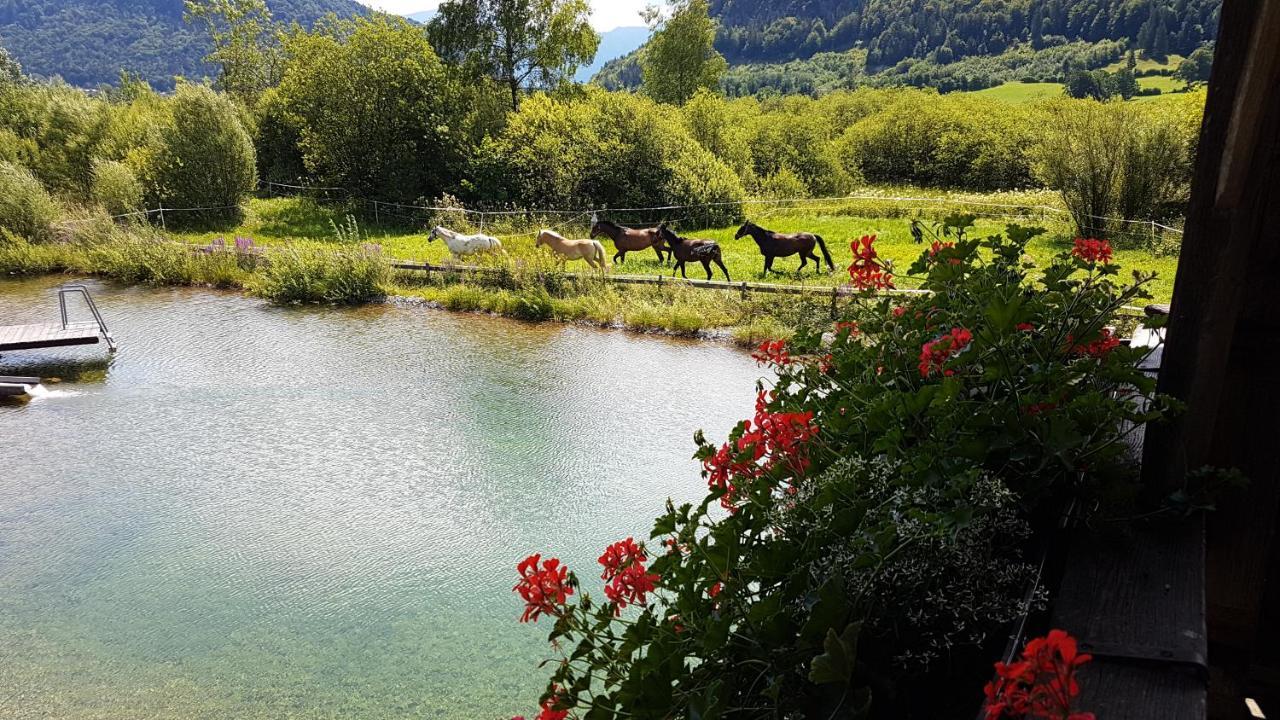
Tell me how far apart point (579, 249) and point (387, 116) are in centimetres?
1015

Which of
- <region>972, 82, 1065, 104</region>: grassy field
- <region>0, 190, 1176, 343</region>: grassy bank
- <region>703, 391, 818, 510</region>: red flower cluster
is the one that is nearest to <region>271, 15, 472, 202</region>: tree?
<region>0, 190, 1176, 343</region>: grassy bank

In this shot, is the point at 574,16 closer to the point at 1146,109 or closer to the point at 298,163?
the point at 298,163

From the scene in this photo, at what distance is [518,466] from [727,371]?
296 cm

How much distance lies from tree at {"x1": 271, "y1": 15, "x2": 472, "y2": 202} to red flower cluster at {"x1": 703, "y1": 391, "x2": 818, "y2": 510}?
61.4ft

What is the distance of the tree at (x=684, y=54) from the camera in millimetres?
32375

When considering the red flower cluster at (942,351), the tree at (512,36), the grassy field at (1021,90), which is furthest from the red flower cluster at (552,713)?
the grassy field at (1021,90)

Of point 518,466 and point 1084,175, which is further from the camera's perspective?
point 1084,175

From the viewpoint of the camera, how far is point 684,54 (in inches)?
1284

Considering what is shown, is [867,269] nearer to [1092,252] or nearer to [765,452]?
[1092,252]

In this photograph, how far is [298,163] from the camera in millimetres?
23469

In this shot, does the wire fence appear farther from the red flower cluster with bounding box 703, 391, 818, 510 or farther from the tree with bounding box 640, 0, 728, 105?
the tree with bounding box 640, 0, 728, 105

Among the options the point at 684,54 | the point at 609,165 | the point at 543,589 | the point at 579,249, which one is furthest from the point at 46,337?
the point at 684,54

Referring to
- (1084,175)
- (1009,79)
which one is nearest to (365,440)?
(1084,175)

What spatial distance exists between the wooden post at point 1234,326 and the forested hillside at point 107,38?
6739 inches
